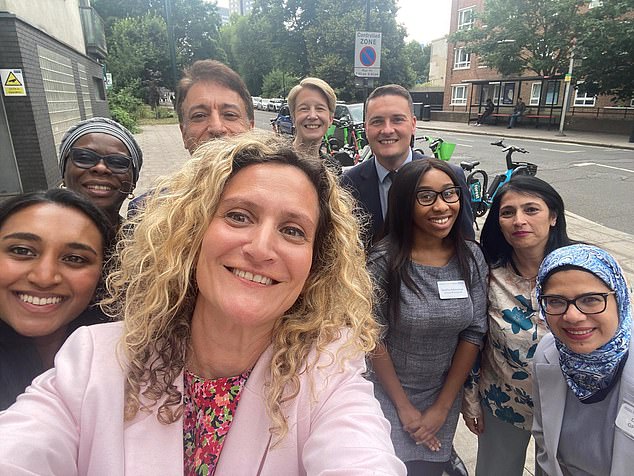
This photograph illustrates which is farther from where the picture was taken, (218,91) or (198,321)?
(218,91)

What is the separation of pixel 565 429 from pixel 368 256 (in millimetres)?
1145

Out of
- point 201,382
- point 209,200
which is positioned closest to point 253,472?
point 201,382

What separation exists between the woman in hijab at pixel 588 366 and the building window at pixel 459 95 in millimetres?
36283

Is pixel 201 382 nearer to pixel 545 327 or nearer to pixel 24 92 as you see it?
pixel 545 327

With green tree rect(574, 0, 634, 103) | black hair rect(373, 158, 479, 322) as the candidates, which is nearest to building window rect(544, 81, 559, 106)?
green tree rect(574, 0, 634, 103)

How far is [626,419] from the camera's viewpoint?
152 cm

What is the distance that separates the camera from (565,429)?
1.70m

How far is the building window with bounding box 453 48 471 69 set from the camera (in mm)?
34000

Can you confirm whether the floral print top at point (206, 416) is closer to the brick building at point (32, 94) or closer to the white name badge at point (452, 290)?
the white name badge at point (452, 290)

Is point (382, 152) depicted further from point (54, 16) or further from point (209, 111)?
point (54, 16)

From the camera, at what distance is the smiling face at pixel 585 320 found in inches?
62.7

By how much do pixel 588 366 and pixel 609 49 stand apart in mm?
22988

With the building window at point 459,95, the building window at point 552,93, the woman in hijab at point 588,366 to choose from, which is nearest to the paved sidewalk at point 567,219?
the woman in hijab at point 588,366

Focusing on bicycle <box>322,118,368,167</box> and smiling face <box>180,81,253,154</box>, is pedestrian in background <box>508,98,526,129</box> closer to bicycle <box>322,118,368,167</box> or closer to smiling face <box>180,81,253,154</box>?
bicycle <box>322,118,368,167</box>
